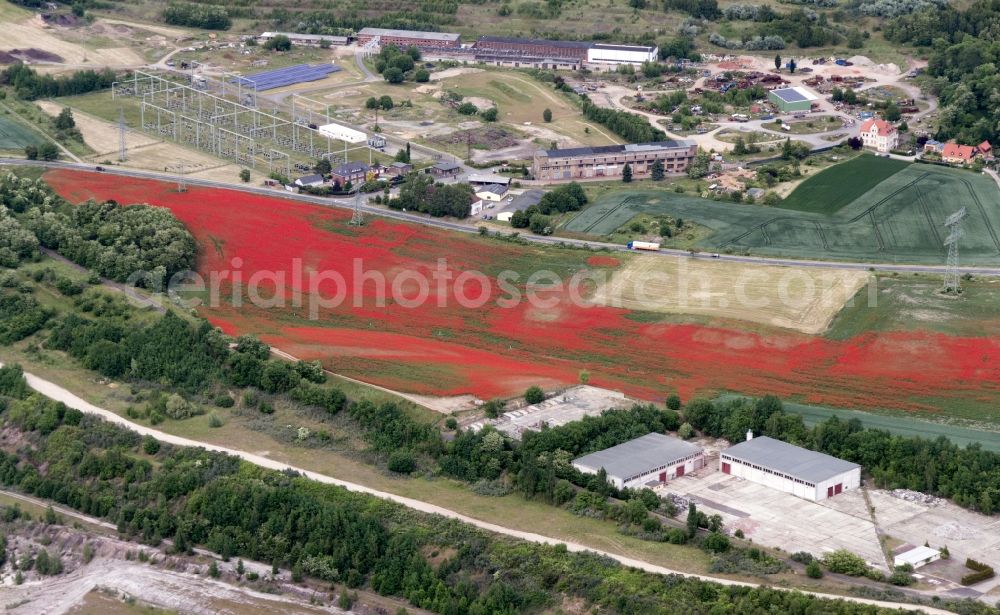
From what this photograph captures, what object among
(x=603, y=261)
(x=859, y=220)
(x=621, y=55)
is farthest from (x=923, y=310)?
(x=621, y=55)

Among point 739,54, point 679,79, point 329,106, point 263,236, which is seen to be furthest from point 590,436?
point 739,54

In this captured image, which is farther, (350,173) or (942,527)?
(350,173)

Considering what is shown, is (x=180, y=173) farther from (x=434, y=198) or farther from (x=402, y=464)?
(x=402, y=464)

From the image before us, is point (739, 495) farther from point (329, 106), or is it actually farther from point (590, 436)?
point (329, 106)

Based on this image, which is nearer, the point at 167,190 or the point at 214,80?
the point at 167,190

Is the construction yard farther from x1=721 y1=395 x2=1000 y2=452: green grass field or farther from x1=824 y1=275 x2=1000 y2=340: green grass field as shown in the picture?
x1=721 y1=395 x2=1000 y2=452: green grass field

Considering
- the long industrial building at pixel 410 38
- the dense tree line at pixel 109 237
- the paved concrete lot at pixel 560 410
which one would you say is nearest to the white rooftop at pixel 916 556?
the paved concrete lot at pixel 560 410
